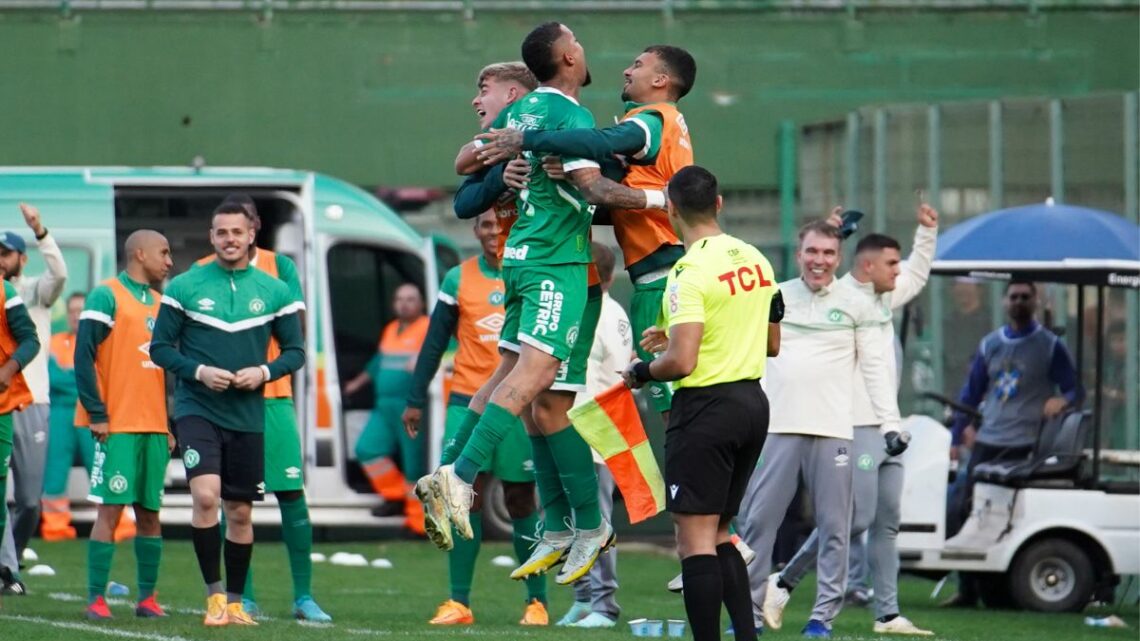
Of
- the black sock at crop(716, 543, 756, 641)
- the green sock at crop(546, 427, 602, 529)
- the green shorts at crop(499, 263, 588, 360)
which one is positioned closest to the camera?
the black sock at crop(716, 543, 756, 641)

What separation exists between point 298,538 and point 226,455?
881 millimetres

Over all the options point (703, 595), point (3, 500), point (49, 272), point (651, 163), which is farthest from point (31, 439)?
point (703, 595)

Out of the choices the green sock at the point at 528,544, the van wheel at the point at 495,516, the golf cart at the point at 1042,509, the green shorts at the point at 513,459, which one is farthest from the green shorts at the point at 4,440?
the van wheel at the point at 495,516

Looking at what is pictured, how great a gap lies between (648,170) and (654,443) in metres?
8.61

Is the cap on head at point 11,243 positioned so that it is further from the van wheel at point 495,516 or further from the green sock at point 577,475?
the van wheel at point 495,516

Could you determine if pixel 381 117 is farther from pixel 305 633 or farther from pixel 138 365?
pixel 305 633

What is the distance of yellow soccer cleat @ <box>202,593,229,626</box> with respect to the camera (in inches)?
397

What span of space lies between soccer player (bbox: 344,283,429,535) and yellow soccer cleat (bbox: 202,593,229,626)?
7649 millimetres

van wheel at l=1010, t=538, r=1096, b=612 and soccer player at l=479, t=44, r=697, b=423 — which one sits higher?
soccer player at l=479, t=44, r=697, b=423

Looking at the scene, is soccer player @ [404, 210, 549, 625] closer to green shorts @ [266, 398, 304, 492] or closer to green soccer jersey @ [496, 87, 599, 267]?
green shorts @ [266, 398, 304, 492]

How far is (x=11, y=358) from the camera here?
10.7 metres

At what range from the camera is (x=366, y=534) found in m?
18.9

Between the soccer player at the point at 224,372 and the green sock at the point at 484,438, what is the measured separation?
1.92 meters

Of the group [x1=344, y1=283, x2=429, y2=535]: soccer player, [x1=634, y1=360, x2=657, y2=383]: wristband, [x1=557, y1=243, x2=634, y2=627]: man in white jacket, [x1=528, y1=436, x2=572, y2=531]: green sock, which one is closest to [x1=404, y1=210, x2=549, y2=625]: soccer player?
[x1=557, y1=243, x2=634, y2=627]: man in white jacket
